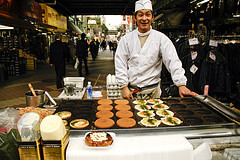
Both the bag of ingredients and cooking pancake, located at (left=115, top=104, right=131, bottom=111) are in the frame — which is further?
cooking pancake, located at (left=115, top=104, right=131, bottom=111)

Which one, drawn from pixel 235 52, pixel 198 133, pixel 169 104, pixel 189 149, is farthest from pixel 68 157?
pixel 235 52

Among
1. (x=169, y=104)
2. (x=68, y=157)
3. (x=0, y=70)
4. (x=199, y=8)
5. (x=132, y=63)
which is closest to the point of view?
(x=68, y=157)

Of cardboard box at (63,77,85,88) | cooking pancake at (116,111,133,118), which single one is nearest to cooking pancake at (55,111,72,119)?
cooking pancake at (116,111,133,118)

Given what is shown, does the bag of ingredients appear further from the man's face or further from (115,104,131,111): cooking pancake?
the man's face

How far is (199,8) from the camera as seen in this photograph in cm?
673

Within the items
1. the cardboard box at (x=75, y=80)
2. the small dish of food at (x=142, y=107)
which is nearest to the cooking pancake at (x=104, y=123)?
the small dish of food at (x=142, y=107)

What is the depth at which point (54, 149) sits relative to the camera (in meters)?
1.23

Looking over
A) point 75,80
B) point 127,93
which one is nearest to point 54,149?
point 127,93

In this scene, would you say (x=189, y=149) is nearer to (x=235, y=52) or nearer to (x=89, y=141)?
(x=89, y=141)

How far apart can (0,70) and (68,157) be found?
33.4 ft

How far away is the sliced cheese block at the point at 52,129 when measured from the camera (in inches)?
47.1

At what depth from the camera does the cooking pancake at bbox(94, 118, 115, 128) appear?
1.64 m

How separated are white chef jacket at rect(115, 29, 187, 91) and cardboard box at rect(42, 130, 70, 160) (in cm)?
180

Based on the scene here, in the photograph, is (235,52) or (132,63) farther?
(235,52)
